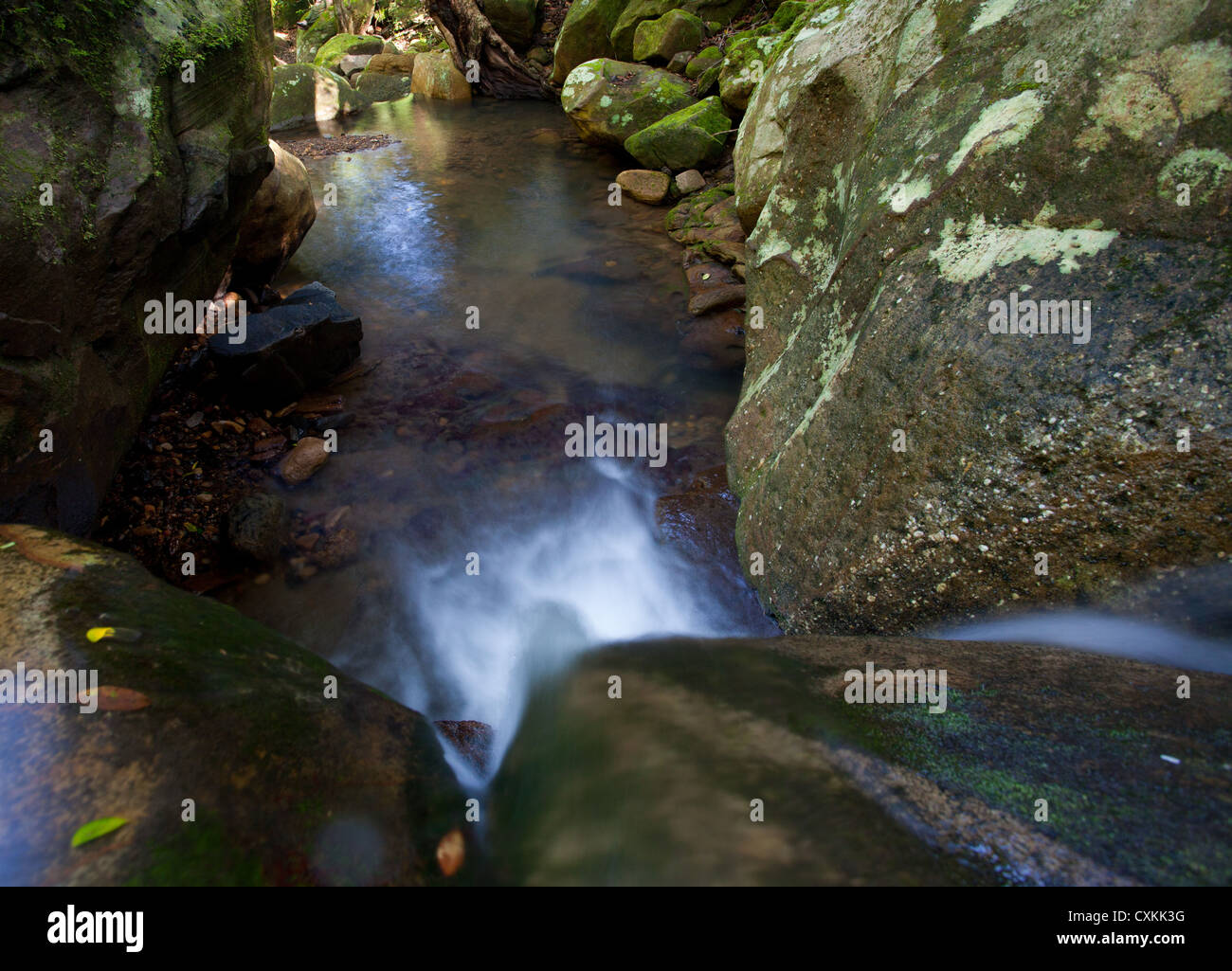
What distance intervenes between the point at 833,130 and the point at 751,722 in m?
3.74

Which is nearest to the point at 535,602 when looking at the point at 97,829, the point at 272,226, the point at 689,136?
the point at 97,829

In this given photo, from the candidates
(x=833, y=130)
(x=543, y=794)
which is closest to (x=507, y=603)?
(x=543, y=794)

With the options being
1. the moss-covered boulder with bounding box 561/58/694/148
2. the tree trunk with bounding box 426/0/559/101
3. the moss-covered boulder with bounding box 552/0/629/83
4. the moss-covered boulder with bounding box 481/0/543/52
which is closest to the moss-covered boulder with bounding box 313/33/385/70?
the tree trunk with bounding box 426/0/559/101

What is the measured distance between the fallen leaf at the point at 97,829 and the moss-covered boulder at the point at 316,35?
3130 cm

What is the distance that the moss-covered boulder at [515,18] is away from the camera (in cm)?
1712

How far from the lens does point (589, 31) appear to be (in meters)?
14.4

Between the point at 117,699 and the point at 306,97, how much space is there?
58.5ft

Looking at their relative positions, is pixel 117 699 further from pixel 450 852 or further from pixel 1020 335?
pixel 1020 335

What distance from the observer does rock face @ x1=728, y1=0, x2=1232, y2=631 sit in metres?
2.17

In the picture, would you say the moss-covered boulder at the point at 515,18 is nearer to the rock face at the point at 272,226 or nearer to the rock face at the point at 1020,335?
the rock face at the point at 272,226

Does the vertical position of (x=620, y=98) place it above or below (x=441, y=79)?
below

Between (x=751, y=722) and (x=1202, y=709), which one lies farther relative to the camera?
(x=751, y=722)
